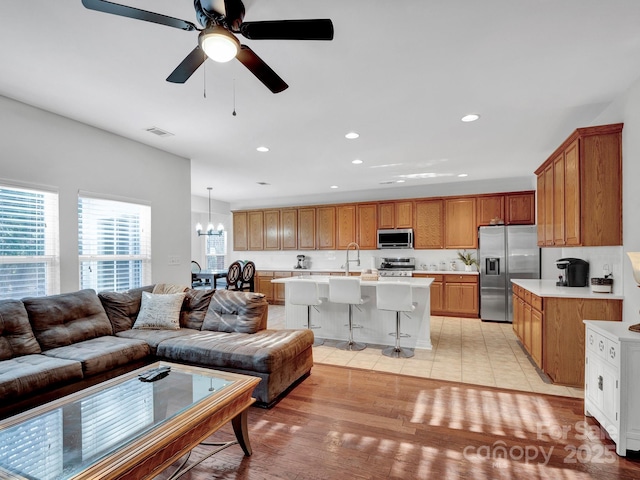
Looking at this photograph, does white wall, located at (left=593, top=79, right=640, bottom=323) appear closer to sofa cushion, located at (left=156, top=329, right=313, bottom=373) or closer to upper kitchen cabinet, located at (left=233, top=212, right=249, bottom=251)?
sofa cushion, located at (left=156, top=329, right=313, bottom=373)

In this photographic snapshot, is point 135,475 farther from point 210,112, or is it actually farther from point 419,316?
point 419,316

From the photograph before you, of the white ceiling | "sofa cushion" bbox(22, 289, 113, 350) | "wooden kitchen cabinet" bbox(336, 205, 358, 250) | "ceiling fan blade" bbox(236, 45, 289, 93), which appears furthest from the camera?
"wooden kitchen cabinet" bbox(336, 205, 358, 250)

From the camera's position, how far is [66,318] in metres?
3.09

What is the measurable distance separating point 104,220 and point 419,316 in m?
4.11

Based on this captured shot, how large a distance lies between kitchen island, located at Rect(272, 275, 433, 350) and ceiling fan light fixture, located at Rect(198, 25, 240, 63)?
3016 millimetres

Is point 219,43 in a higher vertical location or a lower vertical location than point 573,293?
higher

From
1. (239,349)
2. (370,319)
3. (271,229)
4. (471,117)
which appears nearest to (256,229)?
(271,229)

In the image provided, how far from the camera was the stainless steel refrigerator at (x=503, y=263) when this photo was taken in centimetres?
590

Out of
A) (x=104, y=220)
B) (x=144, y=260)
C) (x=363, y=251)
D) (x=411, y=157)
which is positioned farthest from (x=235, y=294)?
(x=363, y=251)

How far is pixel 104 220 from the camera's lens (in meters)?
3.91

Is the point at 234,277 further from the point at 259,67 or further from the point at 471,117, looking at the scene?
the point at 259,67

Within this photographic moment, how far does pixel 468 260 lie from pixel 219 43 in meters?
6.20

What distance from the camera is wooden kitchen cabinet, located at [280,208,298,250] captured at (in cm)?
809

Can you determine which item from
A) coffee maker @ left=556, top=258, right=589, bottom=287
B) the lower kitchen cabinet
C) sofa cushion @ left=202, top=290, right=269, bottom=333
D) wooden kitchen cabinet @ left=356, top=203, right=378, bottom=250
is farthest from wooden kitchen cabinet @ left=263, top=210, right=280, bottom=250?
coffee maker @ left=556, top=258, right=589, bottom=287
